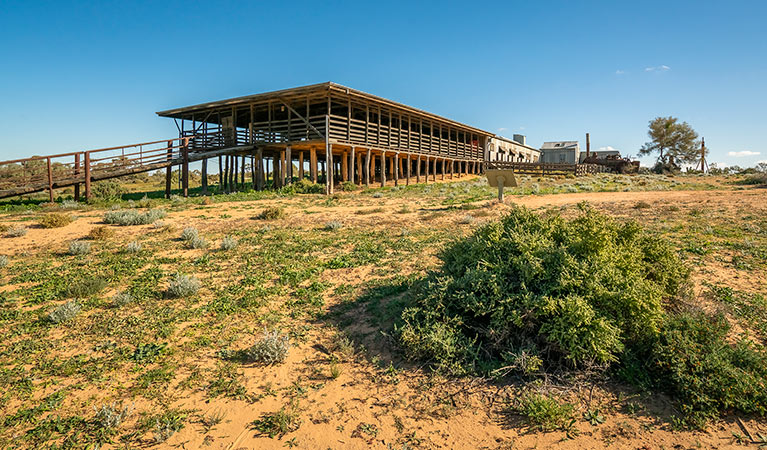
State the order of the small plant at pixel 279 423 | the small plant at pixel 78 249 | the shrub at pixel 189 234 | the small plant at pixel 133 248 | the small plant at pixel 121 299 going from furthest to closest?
the shrub at pixel 189 234
the small plant at pixel 133 248
the small plant at pixel 78 249
the small plant at pixel 121 299
the small plant at pixel 279 423

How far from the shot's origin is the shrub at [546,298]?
13.5ft

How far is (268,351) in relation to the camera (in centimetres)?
469

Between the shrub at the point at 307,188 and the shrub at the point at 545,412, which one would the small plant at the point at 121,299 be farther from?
the shrub at the point at 307,188

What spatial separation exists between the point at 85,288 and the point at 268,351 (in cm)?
408

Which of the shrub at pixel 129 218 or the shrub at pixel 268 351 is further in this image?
the shrub at pixel 129 218

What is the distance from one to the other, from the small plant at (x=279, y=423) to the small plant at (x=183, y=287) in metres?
3.43

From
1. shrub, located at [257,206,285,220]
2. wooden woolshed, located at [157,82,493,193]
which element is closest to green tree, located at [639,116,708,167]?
wooden woolshed, located at [157,82,493,193]

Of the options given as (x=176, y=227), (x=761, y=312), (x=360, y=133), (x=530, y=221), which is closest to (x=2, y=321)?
(x=176, y=227)

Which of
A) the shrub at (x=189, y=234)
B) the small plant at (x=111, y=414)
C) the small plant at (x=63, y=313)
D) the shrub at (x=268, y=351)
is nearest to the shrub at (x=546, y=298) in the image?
the shrub at (x=268, y=351)

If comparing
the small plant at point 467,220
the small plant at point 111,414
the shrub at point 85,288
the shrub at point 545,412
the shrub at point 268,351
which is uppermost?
the small plant at point 467,220

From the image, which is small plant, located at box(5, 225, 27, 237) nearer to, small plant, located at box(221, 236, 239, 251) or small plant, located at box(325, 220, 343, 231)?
small plant, located at box(221, 236, 239, 251)

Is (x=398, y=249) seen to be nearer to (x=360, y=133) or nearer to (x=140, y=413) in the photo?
(x=140, y=413)

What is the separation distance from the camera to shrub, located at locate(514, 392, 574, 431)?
11.4ft

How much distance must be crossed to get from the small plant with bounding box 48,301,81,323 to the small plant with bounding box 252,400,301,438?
3.90 m
